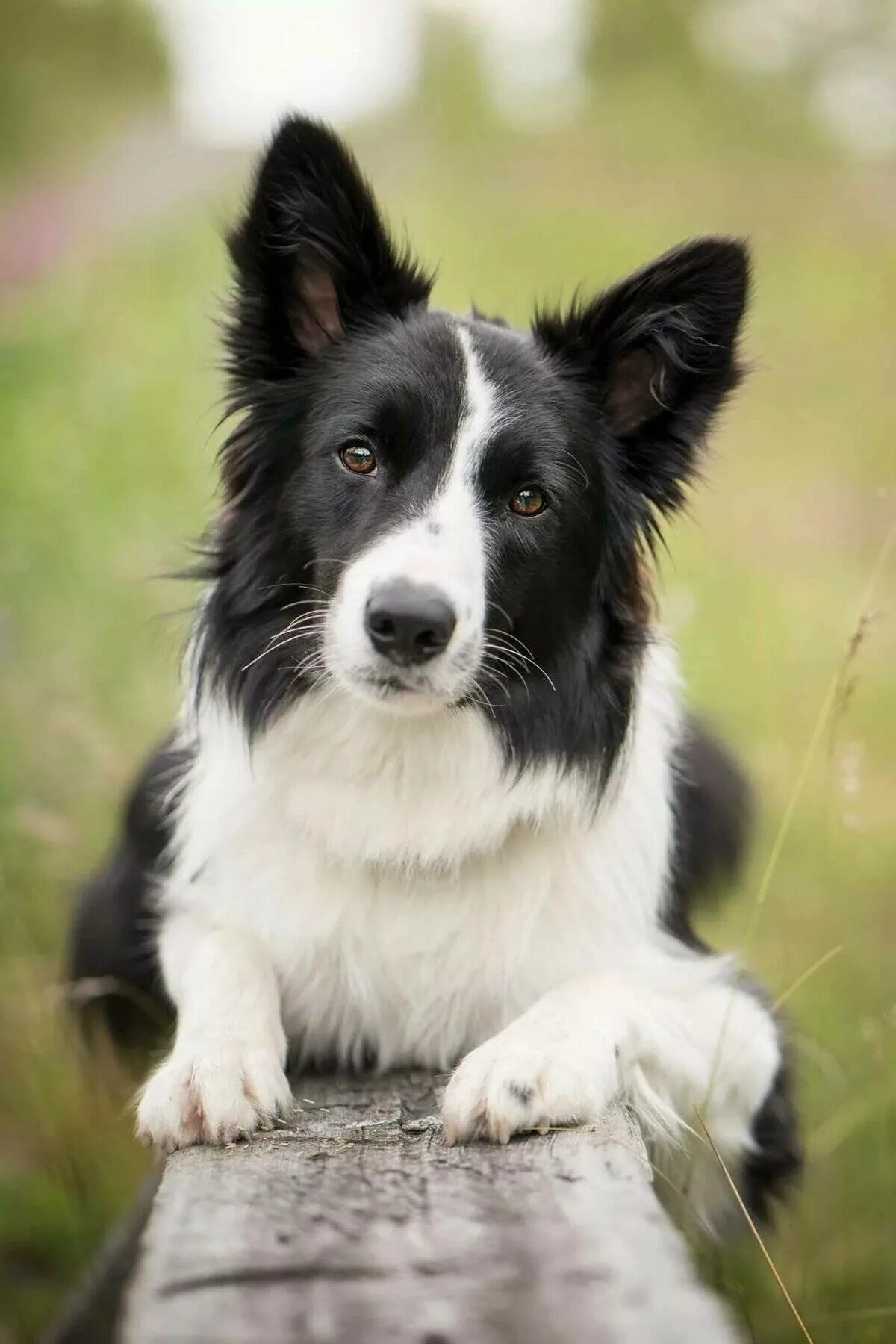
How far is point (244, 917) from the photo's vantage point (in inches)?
124

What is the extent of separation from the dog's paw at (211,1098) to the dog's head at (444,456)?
81 centimetres

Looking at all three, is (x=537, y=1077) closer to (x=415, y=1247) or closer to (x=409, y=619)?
(x=415, y=1247)

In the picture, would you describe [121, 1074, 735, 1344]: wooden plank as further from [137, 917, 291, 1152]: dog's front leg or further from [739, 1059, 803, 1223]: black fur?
[739, 1059, 803, 1223]: black fur

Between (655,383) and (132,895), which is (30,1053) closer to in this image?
(132,895)

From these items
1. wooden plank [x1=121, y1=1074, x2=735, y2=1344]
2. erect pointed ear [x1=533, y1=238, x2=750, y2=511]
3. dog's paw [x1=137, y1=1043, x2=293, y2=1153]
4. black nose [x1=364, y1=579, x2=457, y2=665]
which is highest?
erect pointed ear [x1=533, y1=238, x2=750, y2=511]

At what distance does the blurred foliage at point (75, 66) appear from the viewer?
10961 mm

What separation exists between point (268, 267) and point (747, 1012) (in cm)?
212

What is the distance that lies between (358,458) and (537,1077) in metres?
1.42

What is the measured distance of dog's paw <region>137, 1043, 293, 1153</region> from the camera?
2.41 metres

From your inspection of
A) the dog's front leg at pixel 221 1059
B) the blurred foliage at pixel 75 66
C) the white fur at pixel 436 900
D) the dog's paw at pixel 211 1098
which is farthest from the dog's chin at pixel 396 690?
the blurred foliage at pixel 75 66

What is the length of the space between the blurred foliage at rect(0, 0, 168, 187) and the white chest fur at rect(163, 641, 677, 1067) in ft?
30.8

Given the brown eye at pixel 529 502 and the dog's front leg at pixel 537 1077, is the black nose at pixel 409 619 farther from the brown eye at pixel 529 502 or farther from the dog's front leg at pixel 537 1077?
the dog's front leg at pixel 537 1077

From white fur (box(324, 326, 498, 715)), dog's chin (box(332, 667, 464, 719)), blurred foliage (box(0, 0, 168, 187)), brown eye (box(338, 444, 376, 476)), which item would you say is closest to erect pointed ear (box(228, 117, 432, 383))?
brown eye (box(338, 444, 376, 476))

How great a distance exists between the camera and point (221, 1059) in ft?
8.23
